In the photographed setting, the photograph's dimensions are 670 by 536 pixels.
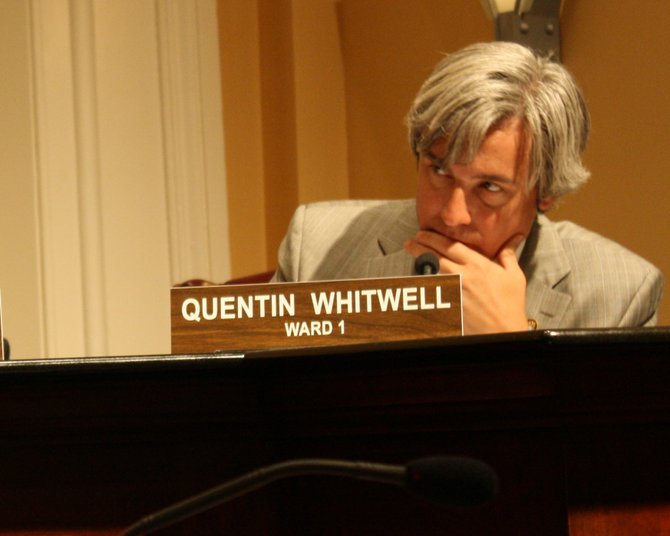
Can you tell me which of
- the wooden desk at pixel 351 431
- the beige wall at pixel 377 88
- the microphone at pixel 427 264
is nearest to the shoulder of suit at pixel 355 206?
the microphone at pixel 427 264

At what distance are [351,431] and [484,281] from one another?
2.43 ft

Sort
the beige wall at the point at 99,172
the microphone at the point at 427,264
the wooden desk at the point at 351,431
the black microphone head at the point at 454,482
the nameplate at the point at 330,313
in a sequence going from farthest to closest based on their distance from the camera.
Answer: the beige wall at the point at 99,172 < the microphone at the point at 427,264 < the nameplate at the point at 330,313 < the wooden desk at the point at 351,431 < the black microphone head at the point at 454,482

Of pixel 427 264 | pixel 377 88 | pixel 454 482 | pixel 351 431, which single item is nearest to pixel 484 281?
pixel 427 264

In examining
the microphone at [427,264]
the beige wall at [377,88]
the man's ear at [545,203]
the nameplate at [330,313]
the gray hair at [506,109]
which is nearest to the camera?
the nameplate at [330,313]

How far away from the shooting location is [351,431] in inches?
39.6

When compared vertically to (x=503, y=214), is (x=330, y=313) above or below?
below

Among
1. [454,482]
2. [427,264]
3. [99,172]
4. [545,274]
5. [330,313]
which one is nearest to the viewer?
[454,482]

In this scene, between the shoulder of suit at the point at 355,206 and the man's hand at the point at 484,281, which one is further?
the shoulder of suit at the point at 355,206

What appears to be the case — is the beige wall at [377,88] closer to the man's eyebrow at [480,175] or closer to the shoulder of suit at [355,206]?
the shoulder of suit at [355,206]

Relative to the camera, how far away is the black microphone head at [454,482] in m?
0.65

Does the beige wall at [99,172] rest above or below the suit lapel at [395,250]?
above

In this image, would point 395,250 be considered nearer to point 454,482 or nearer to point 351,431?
point 351,431

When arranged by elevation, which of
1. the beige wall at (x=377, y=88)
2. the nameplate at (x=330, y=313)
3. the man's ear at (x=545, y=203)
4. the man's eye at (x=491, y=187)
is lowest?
the nameplate at (x=330, y=313)

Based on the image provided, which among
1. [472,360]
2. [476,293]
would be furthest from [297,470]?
[476,293]
